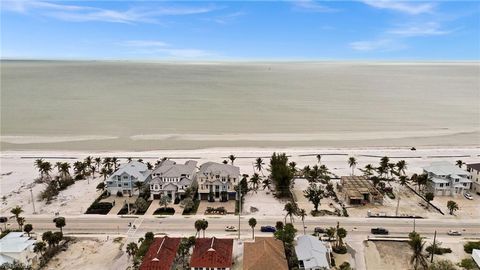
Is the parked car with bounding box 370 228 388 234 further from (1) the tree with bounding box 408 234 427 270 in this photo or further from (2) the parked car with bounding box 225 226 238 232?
(2) the parked car with bounding box 225 226 238 232

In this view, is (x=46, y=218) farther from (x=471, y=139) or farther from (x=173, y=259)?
(x=471, y=139)

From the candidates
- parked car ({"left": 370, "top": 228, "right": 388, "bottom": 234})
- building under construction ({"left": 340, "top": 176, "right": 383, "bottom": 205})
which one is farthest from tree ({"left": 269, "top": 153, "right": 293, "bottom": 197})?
parked car ({"left": 370, "top": 228, "right": 388, "bottom": 234})

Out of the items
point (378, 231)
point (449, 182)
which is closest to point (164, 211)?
point (378, 231)

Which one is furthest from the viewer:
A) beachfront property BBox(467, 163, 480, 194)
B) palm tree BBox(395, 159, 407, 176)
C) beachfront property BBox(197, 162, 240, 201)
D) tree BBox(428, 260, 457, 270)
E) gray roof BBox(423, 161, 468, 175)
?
palm tree BBox(395, 159, 407, 176)

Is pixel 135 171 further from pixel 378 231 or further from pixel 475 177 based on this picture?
pixel 475 177

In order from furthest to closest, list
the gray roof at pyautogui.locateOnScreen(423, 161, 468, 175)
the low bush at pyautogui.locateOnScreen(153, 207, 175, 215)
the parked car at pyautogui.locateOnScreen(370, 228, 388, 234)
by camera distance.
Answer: the gray roof at pyautogui.locateOnScreen(423, 161, 468, 175)
the low bush at pyautogui.locateOnScreen(153, 207, 175, 215)
the parked car at pyautogui.locateOnScreen(370, 228, 388, 234)

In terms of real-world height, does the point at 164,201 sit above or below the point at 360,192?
below
